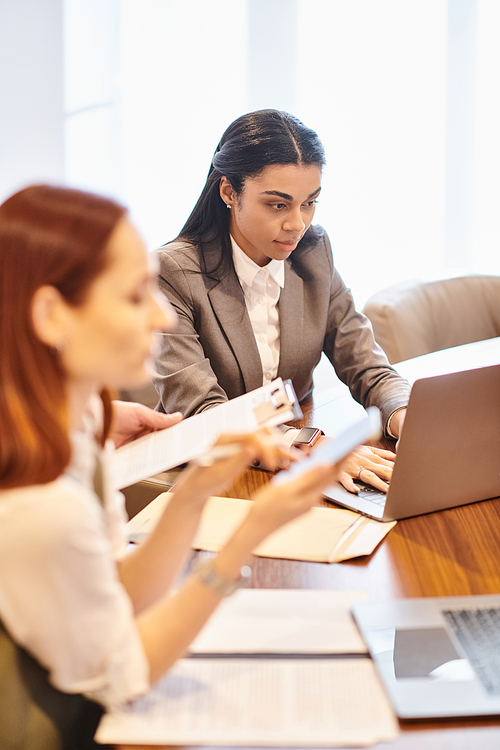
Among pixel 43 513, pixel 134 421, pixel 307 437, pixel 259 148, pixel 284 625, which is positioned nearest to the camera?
pixel 43 513

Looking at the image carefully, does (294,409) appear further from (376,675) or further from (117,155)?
(117,155)

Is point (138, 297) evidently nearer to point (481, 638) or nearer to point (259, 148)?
point (481, 638)

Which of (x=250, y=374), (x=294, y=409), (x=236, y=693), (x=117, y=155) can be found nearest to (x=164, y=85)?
(x=117, y=155)

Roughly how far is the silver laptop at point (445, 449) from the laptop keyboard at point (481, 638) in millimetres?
247

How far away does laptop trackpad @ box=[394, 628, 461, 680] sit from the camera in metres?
0.72

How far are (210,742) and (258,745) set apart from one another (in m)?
0.05

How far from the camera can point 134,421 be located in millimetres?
1146

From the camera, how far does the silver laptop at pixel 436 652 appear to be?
67 cm

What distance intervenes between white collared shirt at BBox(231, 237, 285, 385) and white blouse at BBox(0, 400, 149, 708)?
106 cm

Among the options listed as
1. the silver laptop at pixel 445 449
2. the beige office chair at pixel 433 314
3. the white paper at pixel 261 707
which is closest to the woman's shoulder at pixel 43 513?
the white paper at pixel 261 707

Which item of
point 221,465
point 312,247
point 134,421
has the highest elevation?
point 312,247

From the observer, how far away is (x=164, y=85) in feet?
9.33

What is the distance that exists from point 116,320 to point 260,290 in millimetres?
1085

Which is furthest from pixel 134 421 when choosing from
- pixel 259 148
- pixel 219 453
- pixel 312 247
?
pixel 312 247
